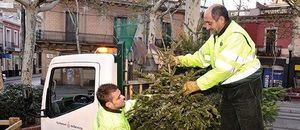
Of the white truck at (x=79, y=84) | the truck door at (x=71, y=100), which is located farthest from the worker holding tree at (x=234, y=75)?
the truck door at (x=71, y=100)

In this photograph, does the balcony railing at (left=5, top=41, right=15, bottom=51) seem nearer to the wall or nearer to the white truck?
the wall

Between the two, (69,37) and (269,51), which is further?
(269,51)

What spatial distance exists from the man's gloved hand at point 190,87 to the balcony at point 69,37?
1296 inches

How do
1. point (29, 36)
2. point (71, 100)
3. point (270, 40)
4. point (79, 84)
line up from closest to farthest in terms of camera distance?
point (79, 84) → point (71, 100) → point (29, 36) → point (270, 40)

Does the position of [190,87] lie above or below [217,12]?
A: below

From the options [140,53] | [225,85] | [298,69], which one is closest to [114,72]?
[140,53]

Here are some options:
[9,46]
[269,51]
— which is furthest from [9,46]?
[269,51]

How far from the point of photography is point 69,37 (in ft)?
121

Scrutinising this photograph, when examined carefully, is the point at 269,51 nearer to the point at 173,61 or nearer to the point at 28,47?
the point at 28,47

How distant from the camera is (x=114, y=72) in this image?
184 inches

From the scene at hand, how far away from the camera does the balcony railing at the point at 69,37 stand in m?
36.5

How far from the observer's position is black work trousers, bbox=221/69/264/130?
3162mm

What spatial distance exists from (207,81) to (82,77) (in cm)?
243

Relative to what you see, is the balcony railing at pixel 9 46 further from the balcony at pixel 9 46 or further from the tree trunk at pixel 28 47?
the tree trunk at pixel 28 47
